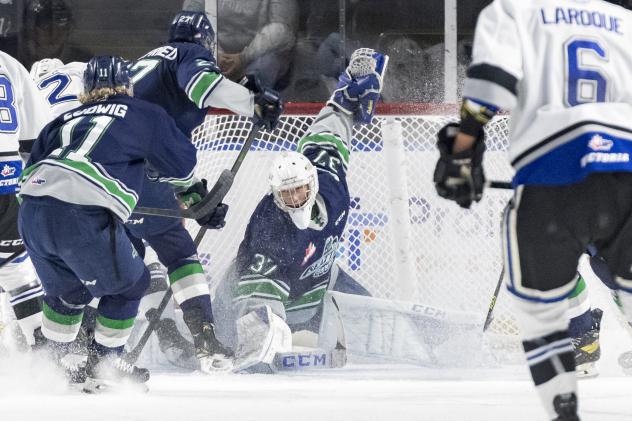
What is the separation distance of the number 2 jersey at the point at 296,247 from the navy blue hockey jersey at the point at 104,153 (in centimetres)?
73

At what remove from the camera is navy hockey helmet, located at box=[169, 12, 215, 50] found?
3796 mm

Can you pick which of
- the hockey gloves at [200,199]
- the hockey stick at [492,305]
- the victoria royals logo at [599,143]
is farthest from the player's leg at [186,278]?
the victoria royals logo at [599,143]

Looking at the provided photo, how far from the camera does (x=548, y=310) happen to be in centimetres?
215

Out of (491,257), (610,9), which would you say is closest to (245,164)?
(491,257)

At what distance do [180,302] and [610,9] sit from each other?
1.84 meters

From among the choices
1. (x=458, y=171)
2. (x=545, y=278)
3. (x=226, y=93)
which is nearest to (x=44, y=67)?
(x=226, y=93)

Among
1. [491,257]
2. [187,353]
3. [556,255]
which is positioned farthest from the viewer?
[491,257]

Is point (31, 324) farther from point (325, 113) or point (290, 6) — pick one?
point (290, 6)

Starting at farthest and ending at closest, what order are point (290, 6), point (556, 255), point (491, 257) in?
1. point (290, 6)
2. point (491, 257)
3. point (556, 255)

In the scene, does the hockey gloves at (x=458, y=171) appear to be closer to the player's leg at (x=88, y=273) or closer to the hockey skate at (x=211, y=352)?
the player's leg at (x=88, y=273)

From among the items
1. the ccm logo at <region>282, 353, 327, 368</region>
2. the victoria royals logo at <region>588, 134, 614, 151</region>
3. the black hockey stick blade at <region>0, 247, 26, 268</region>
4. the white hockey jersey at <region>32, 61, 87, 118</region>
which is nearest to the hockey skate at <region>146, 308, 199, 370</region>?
the ccm logo at <region>282, 353, 327, 368</region>

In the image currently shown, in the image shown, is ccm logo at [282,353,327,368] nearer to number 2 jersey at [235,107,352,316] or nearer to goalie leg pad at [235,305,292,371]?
goalie leg pad at [235,305,292,371]

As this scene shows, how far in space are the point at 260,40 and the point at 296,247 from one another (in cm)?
150

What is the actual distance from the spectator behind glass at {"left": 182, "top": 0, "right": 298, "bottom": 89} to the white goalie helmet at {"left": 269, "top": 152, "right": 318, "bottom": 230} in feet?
4.45
